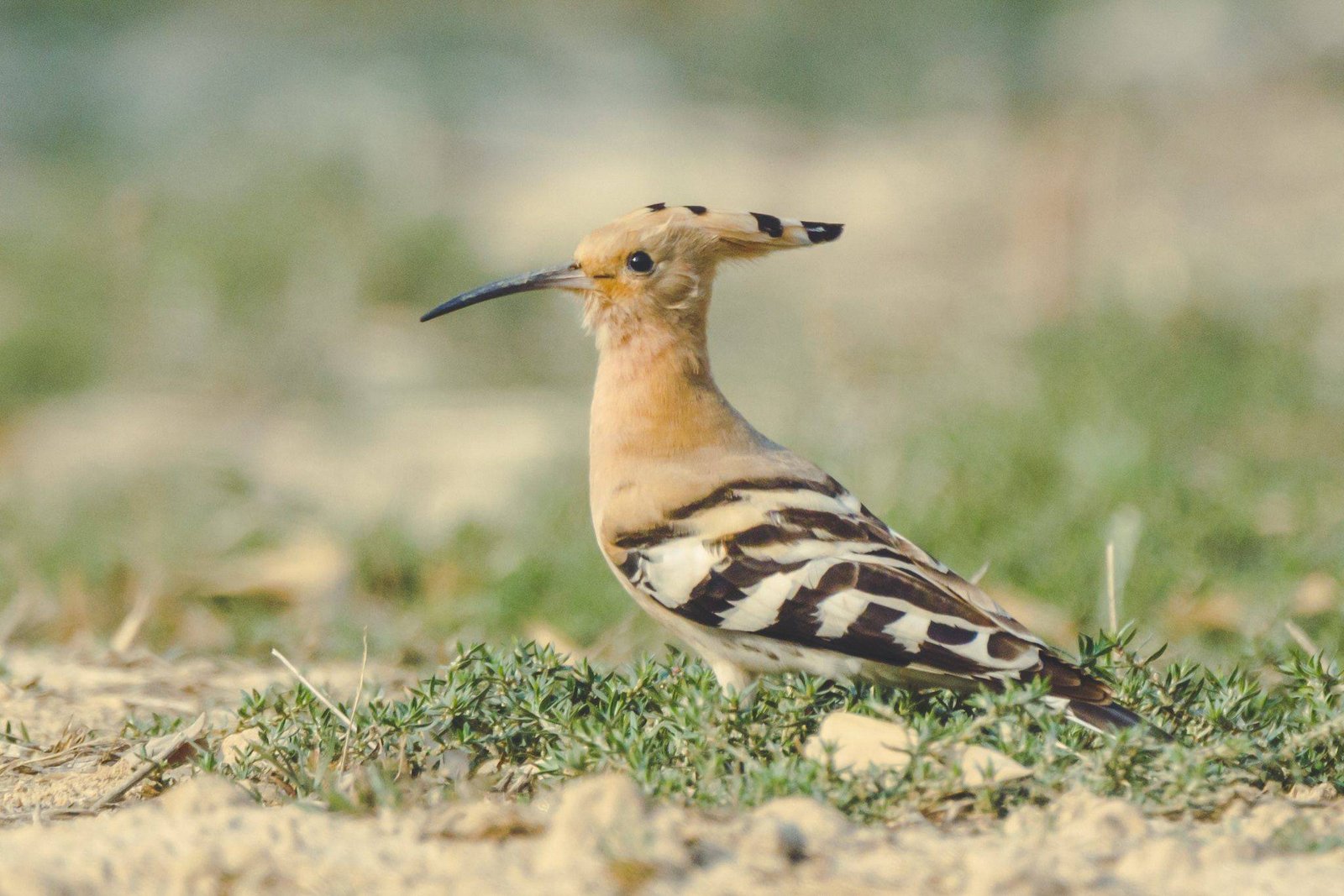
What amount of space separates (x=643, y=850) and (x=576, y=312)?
481 centimetres

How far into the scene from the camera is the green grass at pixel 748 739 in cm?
208

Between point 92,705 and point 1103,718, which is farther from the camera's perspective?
point 92,705

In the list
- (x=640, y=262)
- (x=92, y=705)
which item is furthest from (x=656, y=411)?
(x=92, y=705)

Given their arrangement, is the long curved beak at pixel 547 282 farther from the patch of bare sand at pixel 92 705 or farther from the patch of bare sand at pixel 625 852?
the patch of bare sand at pixel 625 852

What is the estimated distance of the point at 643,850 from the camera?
1.75m

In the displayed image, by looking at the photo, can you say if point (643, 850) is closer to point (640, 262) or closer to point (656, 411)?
point (656, 411)

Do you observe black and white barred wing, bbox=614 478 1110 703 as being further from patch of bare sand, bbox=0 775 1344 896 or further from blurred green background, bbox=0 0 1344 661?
blurred green background, bbox=0 0 1344 661

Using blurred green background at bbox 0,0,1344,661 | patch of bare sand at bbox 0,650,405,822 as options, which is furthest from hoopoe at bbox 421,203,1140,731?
blurred green background at bbox 0,0,1344,661

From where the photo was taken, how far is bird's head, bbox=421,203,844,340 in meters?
2.92

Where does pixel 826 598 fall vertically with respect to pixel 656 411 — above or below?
below

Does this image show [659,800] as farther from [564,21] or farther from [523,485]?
[564,21]

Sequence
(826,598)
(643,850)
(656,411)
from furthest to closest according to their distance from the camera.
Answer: (656,411)
(826,598)
(643,850)

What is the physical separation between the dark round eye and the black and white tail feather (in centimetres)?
48

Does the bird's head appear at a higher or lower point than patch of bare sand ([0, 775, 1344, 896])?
higher
